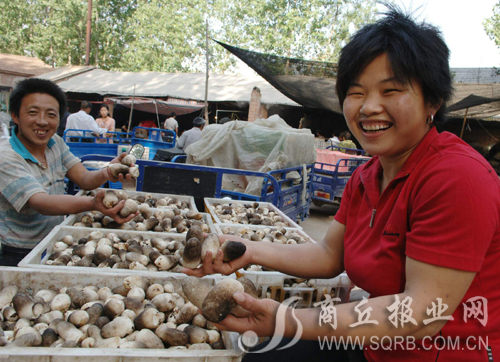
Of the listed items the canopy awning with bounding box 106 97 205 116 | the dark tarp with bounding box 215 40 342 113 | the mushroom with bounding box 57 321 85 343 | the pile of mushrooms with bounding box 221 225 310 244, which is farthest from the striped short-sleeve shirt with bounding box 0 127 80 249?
the canopy awning with bounding box 106 97 205 116

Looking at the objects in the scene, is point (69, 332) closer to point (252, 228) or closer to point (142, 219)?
point (142, 219)

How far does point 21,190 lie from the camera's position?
90.0 inches

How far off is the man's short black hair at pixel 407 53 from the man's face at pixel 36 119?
7.31ft

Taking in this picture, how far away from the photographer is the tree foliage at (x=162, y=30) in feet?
94.0

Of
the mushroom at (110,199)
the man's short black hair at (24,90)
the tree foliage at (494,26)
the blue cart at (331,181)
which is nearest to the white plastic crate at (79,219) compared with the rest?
the mushroom at (110,199)

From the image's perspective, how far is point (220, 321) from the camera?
4.03 feet

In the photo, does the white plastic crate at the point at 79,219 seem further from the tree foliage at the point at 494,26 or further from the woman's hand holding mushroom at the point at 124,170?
the tree foliage at the point at 494,26

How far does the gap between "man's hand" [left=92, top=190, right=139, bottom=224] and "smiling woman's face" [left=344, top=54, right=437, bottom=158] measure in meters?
1.84

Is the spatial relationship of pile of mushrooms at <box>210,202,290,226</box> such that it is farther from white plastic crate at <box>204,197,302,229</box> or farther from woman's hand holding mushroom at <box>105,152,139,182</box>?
woman's hand holding mushroom at <box>105,152,139,182</box>

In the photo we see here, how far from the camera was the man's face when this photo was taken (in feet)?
8.25

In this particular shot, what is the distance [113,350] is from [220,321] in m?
0.45

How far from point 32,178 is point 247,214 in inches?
76.1

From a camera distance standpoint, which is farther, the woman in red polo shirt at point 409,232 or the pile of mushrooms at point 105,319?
the pile of mushrooms at point 105,319

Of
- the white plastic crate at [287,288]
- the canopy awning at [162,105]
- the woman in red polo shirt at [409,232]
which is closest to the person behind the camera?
the woman in red polo shirt at [409,232]
